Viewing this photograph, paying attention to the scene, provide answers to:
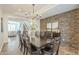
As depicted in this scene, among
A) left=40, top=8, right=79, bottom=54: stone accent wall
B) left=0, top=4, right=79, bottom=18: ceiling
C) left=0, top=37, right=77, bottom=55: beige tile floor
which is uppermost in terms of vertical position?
left=0, top=4, right=79, bottom=18: ceiling

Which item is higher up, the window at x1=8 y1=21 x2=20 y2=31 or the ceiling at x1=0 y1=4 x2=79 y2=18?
the ceiling at x1=0 y1=4 x2=79 y2=18

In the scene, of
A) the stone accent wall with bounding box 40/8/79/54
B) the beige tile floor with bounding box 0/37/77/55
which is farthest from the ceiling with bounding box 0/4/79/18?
the beige tile floor with bounding box 0/37/77/55

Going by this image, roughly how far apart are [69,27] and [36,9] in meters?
0.59

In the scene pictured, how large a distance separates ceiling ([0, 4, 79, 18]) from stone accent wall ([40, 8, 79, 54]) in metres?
0.09

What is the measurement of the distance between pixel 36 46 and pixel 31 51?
117 millimetres

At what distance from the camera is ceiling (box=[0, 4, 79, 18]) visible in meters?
1.62

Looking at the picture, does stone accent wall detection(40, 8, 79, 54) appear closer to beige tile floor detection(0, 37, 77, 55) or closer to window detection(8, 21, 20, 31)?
beige tile floor detection(0, 37, 77, 55)

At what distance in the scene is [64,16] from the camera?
5.27 ft

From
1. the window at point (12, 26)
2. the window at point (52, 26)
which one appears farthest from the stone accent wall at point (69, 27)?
the window at point (12, 26)

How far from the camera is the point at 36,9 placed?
64.5 inches

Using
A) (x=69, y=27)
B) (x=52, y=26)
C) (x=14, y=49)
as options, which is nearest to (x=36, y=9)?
(x=52, y=26)

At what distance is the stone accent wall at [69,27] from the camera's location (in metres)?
1.58

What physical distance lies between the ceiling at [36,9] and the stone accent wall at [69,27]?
0.09 m
